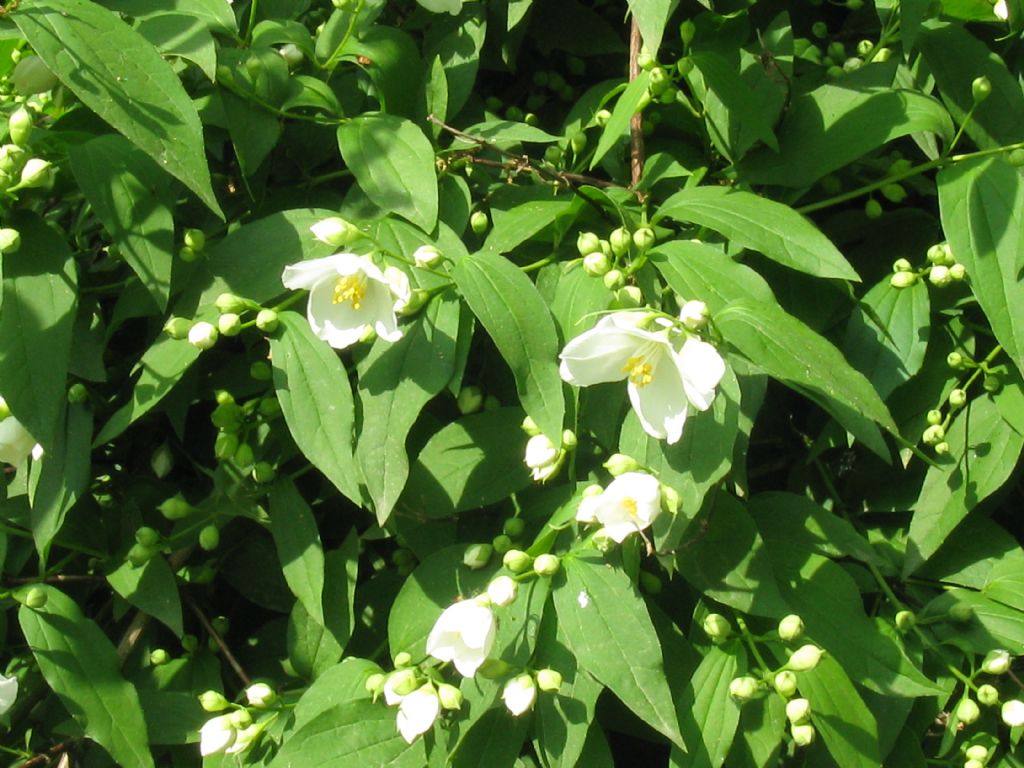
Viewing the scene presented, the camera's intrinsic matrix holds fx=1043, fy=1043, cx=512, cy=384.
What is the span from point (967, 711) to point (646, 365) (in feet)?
2.94

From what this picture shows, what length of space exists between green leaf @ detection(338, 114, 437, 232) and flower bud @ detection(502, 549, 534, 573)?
55cm

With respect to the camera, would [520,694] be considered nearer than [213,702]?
Yes

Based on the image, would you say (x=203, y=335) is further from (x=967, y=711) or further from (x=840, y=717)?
(x=967, y=711)

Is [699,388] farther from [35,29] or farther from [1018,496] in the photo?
[1018,496]

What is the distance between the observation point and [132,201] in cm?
165

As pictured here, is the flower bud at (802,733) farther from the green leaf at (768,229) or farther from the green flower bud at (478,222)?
the green flower bud at (478,222)

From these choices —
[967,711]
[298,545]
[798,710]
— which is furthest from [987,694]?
[298,545]

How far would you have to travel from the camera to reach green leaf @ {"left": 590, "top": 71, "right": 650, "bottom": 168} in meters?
1.78

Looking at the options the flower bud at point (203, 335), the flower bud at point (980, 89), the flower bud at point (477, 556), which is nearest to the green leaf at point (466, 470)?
the flower bud at point (477, 556)

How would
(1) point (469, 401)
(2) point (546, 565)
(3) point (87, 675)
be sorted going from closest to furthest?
(2) point (546, 565)
(3) point (87, 675)
(1) point (469, 401)

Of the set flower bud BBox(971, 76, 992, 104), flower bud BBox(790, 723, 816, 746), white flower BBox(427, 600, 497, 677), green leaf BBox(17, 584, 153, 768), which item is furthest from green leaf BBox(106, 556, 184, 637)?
flower bud BBox(971, 76, 992, 104)

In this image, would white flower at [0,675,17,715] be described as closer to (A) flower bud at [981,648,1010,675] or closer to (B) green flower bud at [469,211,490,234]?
(B) green flower bud at [469,211,490,234]

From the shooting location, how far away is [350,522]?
209 cm

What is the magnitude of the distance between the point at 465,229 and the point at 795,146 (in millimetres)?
626
